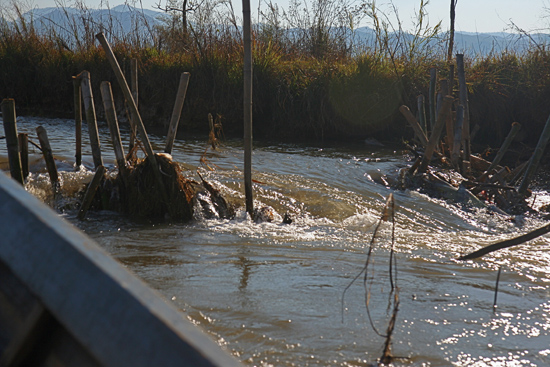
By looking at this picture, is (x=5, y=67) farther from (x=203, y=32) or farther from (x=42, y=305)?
(x=42, y=305)

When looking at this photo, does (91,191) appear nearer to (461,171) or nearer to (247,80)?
(247,80)

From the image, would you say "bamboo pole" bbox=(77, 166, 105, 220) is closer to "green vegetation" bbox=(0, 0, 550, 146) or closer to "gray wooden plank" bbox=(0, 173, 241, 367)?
"gray wooden plank" bbox=(0, 173, 241, 367)

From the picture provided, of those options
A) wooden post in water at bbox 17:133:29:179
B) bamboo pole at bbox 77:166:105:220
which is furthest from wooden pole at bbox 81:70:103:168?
wooden post in water at bbox 17:133:29:179

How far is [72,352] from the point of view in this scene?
66cm

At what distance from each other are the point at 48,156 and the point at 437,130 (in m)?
3.88

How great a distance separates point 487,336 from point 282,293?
943 millimetres

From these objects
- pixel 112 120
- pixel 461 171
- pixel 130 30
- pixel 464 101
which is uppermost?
pixel 130 30

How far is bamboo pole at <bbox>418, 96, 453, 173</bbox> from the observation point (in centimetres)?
554

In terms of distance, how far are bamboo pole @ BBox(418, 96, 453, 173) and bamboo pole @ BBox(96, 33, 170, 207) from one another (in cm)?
300

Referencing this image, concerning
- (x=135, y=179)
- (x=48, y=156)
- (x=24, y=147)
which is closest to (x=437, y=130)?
(x=135, y=179)

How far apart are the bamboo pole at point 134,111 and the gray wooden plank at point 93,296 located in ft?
10.7

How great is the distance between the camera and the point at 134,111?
400 cm

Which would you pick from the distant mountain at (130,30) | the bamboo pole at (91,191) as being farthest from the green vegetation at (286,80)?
the bamboo pole at (91,191)

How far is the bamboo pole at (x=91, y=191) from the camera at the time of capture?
4.14 m
